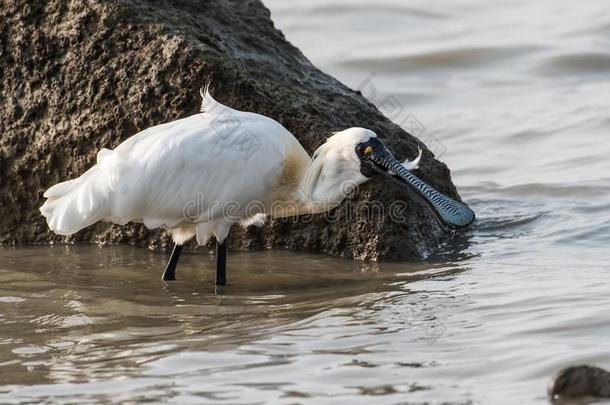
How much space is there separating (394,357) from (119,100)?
4.20 metres

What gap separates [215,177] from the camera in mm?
9930

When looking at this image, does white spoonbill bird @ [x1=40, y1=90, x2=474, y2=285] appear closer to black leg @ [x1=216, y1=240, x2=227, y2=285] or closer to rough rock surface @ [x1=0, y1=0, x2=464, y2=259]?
black leg @ [x1=216, y1=240, x2=227, y2=285]

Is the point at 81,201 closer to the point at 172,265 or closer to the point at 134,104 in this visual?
the point at 172,265

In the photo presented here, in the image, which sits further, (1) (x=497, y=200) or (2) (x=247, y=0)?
(1) (x=497, y=200)

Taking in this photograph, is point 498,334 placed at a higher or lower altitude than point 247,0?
lower

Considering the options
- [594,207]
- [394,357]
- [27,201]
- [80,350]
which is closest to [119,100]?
[27,201]

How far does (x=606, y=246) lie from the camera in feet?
35.9

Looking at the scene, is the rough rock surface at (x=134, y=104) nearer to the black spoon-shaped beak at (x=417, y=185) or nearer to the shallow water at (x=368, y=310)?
the shallow water at (x=368, y=310)

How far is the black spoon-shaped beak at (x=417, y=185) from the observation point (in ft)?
33.2

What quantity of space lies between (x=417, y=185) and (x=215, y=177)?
1.69m

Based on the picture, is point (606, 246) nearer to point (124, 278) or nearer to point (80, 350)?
point (124, 278)

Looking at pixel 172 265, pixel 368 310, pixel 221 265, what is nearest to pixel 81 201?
pixel 172 265

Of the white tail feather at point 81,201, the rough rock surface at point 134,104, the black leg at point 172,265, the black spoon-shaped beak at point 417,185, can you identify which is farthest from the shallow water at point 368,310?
the white tail feather at point 81,201

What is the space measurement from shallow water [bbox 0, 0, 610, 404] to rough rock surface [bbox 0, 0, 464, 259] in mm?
239
